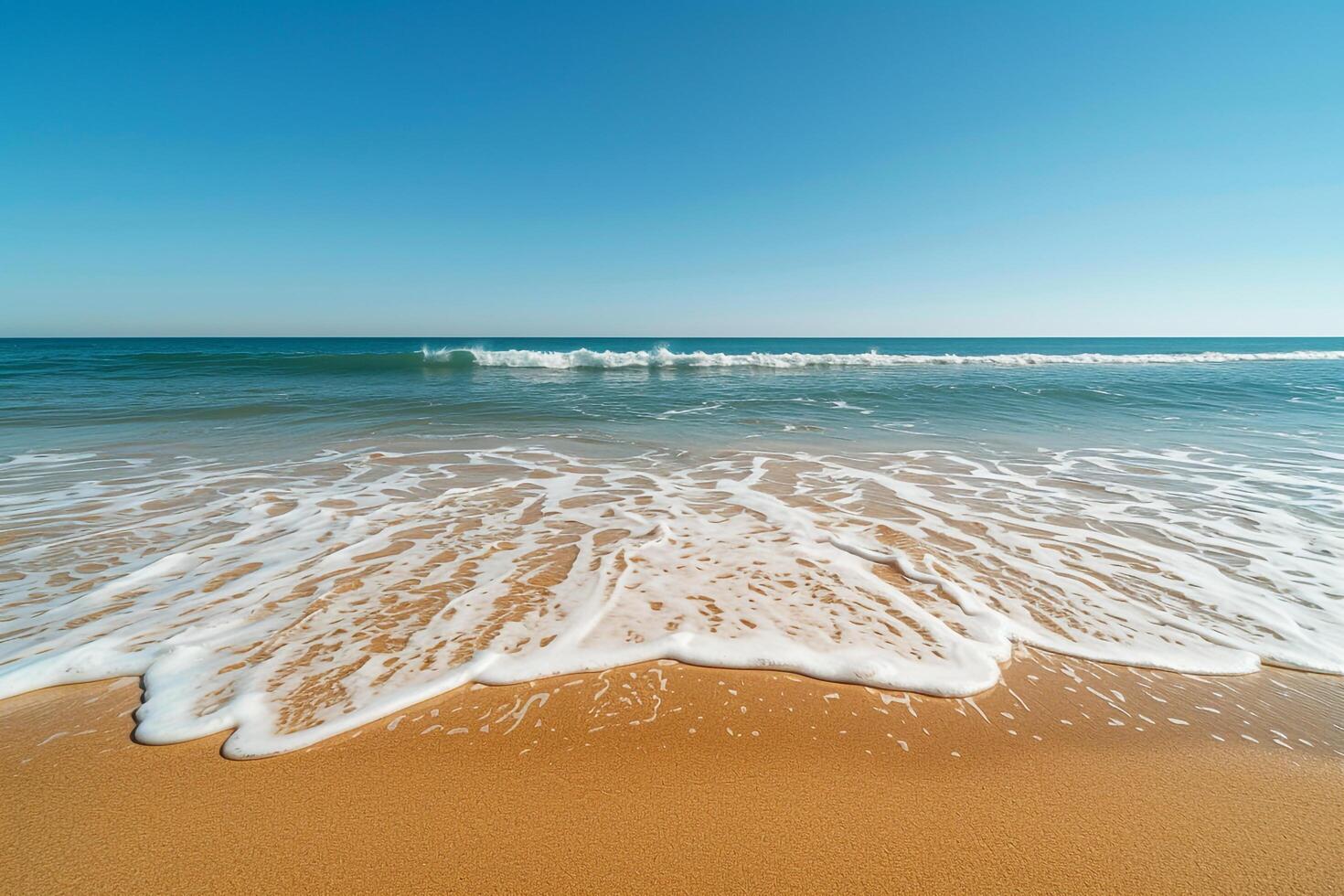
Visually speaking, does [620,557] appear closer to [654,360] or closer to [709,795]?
[709,795]

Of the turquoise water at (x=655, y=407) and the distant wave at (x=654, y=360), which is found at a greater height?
the distant wave at (x=654, y=360)

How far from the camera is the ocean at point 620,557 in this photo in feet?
9.76

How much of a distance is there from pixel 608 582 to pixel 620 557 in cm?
52

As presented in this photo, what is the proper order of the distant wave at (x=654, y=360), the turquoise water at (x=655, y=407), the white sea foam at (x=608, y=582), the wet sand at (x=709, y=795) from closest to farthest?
the wet sand at (x=709, y=795) < the white sea foam at (x=608, y=582) < the turquoise water at (x=655, y=407) < the distant wave at (x=654, y=360)

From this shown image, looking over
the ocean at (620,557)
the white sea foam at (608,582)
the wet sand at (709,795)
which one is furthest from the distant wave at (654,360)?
the wet sand at (709,795)

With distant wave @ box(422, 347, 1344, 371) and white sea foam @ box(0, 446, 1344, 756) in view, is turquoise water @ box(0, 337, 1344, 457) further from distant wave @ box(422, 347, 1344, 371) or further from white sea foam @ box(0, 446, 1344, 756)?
white sea foam @ box(0, 446, 1344, 756)

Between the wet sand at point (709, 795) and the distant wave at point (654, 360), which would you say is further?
the distant wave at point (654, 360)

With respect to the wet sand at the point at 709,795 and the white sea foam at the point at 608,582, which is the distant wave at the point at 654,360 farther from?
the wet sand at the point at 709,795

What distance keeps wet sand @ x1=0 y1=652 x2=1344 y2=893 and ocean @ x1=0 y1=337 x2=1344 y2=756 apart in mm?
232

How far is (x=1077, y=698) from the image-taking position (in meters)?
2.71

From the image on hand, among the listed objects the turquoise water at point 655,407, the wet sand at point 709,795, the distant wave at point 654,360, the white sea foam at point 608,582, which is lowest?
the wet sand at point 709,795

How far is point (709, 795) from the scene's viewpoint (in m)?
2.08

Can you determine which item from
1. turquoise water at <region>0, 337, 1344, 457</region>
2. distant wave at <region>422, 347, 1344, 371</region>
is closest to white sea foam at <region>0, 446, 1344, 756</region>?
turquoise water at <region>0, 337, 1344, 457</region>

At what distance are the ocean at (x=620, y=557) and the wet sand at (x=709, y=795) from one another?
23 cm
